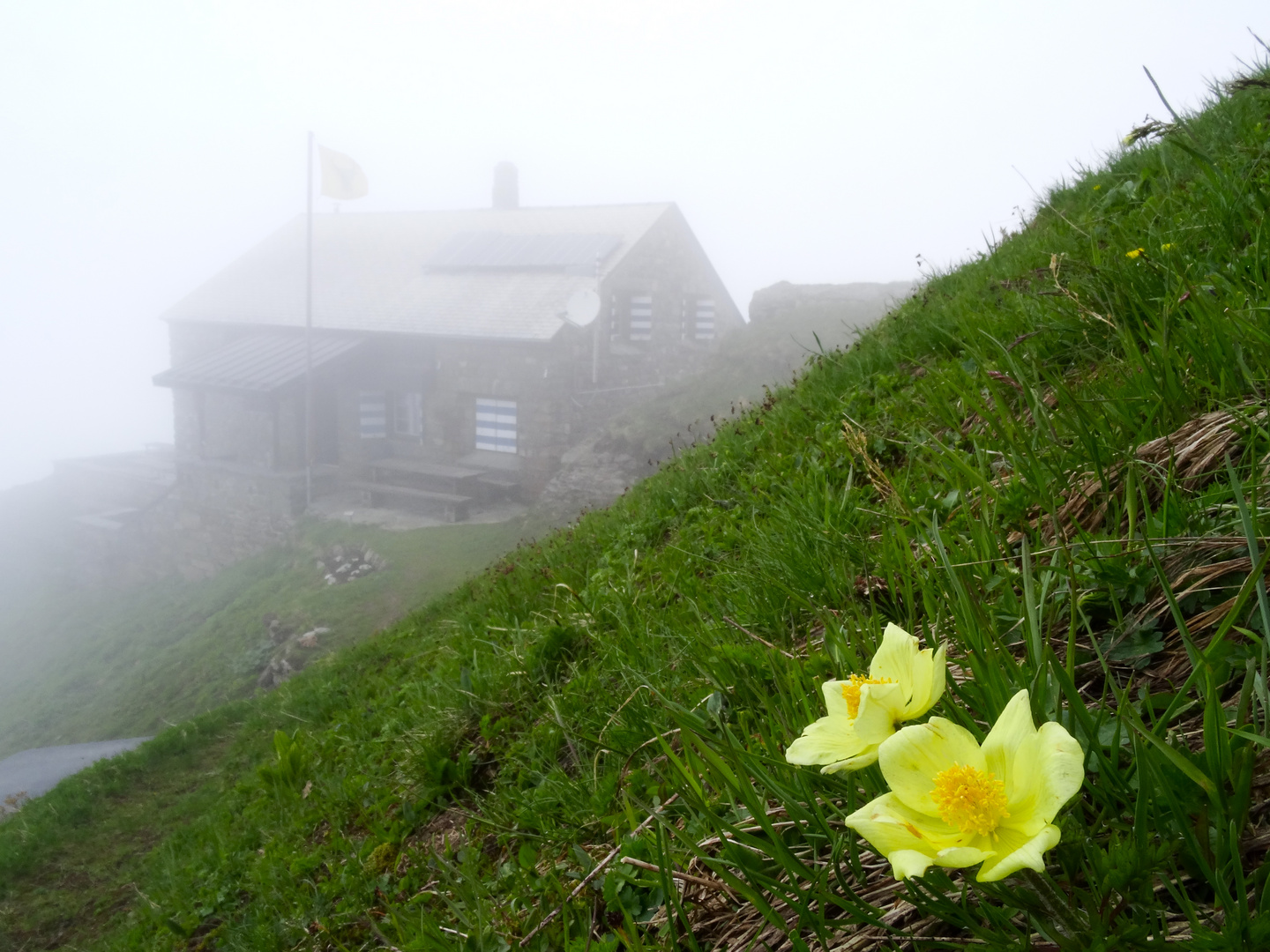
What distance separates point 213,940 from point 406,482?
23298mm

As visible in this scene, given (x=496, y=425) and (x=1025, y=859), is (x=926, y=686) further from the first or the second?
(x=496, y=425)

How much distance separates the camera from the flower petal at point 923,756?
2.64ft

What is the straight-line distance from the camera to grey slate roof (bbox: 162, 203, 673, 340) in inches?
1075

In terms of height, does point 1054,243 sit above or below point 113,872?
above

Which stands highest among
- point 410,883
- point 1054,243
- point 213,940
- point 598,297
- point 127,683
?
point 598,297

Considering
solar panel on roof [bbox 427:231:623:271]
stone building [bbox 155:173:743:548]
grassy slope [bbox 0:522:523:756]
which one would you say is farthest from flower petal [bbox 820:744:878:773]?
solar panel on roof [bbox 427:231:623:271]

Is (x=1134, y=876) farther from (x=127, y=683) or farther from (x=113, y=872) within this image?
(x=127, y=683)

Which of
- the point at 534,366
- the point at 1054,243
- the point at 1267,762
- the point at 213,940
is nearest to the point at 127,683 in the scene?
the point at 534,366

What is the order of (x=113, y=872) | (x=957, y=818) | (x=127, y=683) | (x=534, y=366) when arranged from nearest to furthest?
(x=957, y=818)
(x=113, y=872)
(x=127, y=683)
(x=534, y=366)

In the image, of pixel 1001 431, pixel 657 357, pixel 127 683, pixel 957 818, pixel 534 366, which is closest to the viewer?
pixel 957 818

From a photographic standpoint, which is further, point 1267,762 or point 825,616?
point 825,616

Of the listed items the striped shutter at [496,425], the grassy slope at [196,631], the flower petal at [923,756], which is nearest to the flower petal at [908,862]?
the flower petal at [923,756]

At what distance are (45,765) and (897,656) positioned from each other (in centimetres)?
1241

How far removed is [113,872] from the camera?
5.68 meters
